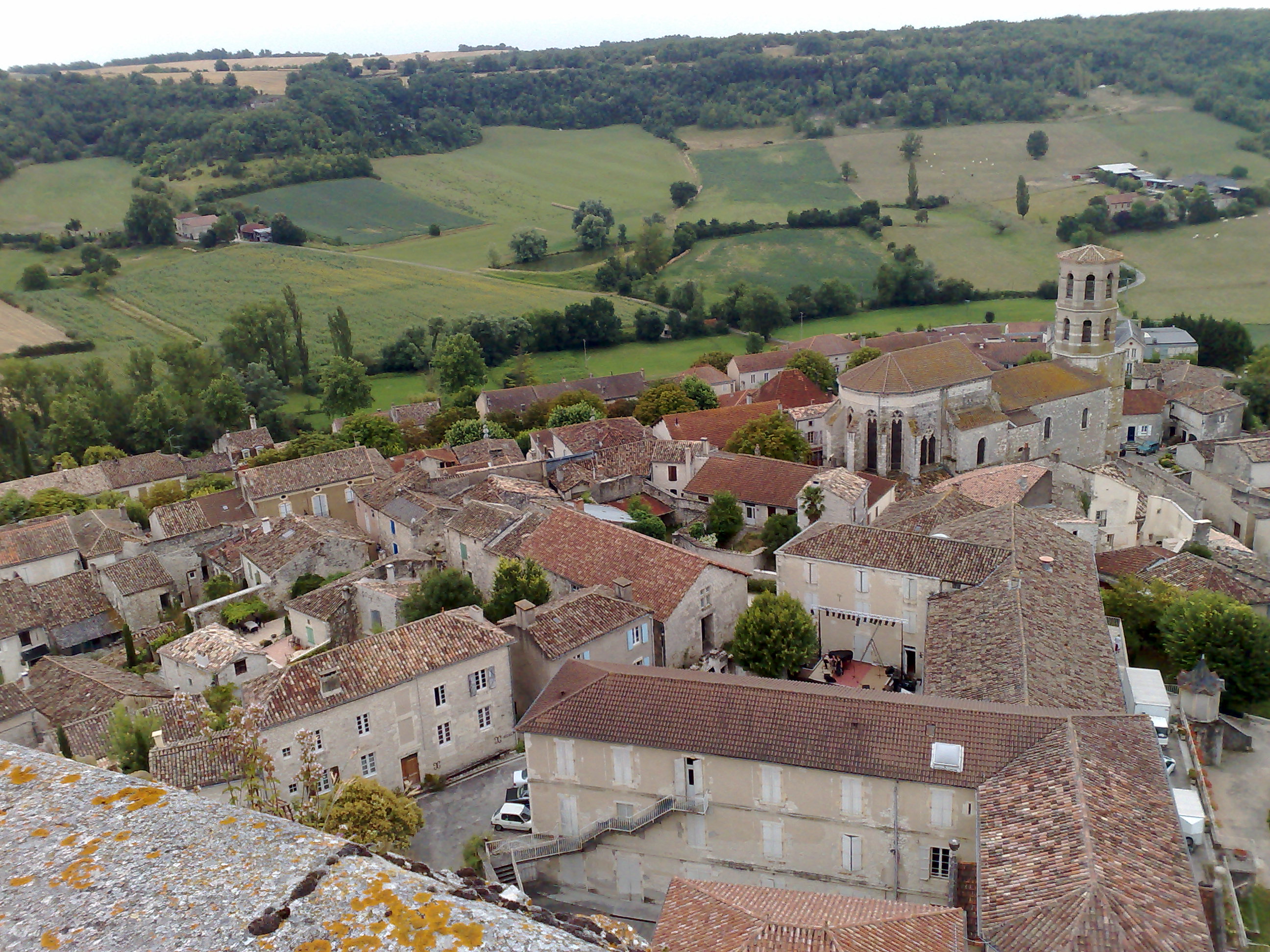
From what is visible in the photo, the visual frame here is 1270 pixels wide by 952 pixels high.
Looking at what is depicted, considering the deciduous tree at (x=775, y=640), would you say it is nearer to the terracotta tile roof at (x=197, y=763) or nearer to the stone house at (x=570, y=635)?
the stone house at (x=570, y=635)

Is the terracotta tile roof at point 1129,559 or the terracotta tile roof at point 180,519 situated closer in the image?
the terracotta tile roof at point 1129,559

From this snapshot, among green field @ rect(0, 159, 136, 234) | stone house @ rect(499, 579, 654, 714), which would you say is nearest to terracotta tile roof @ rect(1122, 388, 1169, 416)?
stone house @ rect(499, 579, 654, 714)

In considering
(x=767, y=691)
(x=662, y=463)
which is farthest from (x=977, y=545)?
(x=662, y=463)

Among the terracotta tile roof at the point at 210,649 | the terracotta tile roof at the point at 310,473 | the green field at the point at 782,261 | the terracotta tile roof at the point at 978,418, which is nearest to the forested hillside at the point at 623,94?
the green field at the point at 782,261

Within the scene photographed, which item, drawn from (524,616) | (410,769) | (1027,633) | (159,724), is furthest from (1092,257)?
(159,724)

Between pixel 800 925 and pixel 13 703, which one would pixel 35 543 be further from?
pixel 800 925

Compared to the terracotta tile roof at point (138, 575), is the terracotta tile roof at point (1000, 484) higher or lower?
higher
